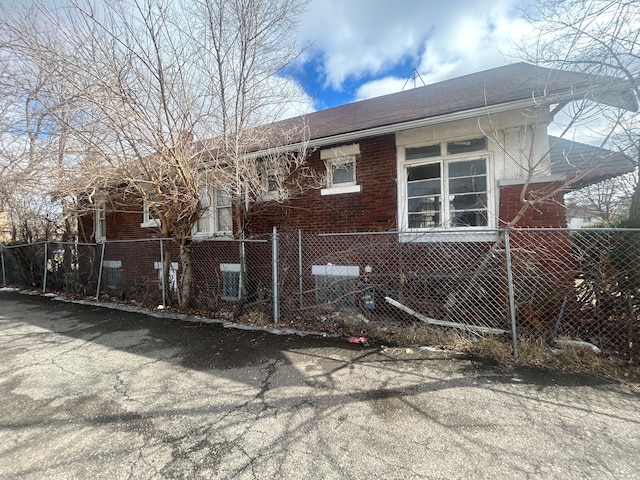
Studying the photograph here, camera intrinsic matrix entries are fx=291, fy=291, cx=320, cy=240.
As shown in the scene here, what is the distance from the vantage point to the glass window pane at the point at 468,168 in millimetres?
5422

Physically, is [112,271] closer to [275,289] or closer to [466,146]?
[275,289]

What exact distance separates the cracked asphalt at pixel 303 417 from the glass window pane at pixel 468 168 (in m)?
3.40

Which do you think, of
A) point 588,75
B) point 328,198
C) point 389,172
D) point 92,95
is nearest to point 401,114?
point 389,172

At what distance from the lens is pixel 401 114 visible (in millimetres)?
6176

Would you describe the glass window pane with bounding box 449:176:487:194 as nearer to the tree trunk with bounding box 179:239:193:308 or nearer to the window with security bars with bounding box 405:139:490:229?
the window with security bars with bounding box 405:139:490:229

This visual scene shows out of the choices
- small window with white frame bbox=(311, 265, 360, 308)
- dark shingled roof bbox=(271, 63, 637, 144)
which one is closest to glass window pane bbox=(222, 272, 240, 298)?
small window with white frame bbox=(311, 265, 360, 308)

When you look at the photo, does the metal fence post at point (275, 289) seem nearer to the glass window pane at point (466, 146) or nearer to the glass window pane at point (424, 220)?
the glass window pane at point (424, 220)

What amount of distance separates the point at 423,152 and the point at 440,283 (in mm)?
2670

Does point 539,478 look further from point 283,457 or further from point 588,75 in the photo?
point 588,75

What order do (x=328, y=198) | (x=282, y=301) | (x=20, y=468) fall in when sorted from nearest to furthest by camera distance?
(x=20, y=468) < (x=282, y=301) < (x=328, y=198)

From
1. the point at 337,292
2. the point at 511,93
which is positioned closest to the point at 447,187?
the point at 511,93

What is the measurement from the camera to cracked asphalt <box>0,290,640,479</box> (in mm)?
2121

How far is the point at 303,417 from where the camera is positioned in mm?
2662

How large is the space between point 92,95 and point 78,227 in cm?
963
